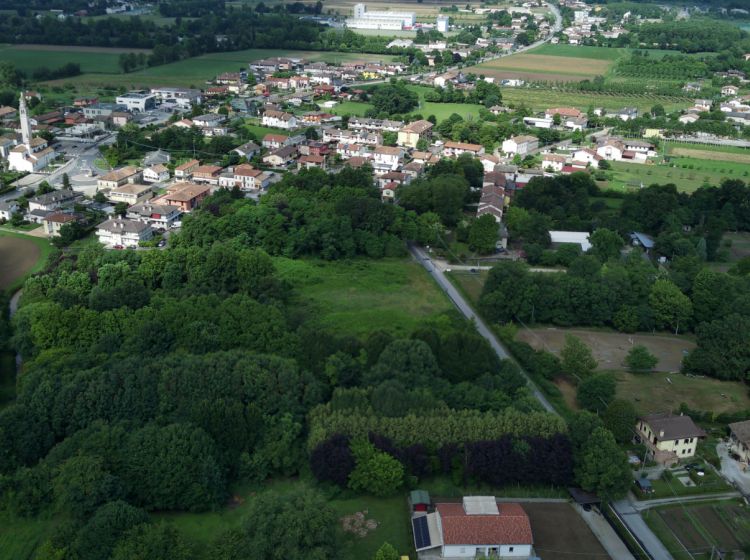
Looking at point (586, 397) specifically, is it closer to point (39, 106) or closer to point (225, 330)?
point (225, 330)

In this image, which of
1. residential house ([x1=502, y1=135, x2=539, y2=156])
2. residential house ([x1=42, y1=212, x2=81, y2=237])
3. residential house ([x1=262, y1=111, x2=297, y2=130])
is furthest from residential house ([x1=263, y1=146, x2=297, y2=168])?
residential house ([x1=502, y1=135, x2=539, y2=156])

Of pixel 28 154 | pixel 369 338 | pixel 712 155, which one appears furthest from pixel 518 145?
pixel 28 154

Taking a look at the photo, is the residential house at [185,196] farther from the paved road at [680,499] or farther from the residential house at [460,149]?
the paved road at [680,499]

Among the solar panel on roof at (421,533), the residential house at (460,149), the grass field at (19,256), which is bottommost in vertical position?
the solar panel on roof at (421,533)

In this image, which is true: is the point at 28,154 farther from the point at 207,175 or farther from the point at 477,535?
the point at 477,535

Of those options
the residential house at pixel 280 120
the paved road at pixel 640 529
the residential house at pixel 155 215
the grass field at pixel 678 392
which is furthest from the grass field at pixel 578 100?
the paved road at pixel 640 529

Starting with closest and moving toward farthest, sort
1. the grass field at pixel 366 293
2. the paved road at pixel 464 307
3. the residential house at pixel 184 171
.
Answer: the paved road at pixel 464 307
the grass field at pixel 366 293
the residential house at pixel 184 171
